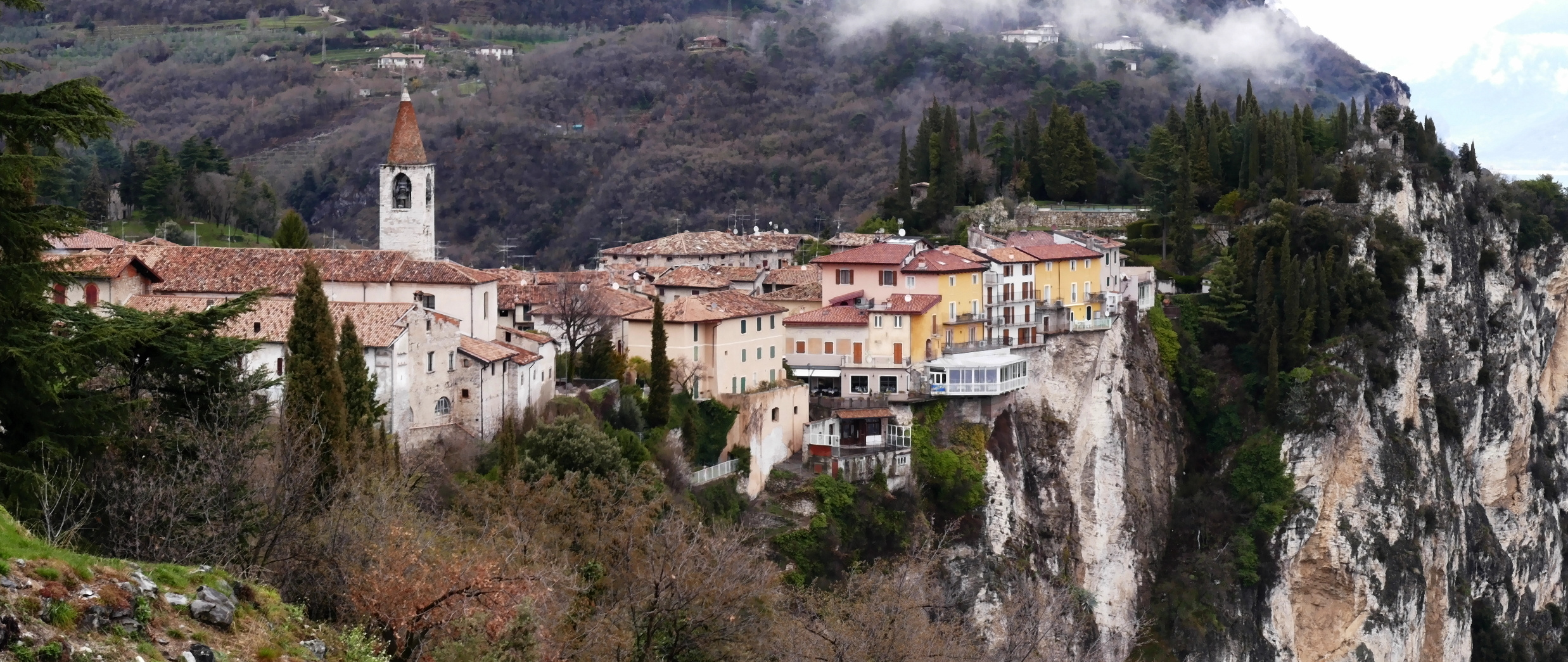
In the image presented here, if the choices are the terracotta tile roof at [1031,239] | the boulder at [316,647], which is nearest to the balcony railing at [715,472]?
the terracotta tile roof at [1031,239]

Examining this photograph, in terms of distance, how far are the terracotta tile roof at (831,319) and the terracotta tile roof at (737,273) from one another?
7851 mm

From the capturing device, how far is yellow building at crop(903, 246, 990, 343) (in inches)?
2415

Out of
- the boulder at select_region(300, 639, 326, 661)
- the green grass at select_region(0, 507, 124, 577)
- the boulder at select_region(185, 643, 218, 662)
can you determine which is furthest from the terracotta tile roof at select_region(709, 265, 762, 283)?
the boulder at select_region(185, 643, 218, 662)

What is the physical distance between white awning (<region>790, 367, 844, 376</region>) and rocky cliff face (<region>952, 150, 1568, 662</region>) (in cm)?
410

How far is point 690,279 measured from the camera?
210 feet

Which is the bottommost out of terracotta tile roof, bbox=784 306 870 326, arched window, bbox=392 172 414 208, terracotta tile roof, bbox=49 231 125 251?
terracotta tile roof, bbox=784 306 870 326

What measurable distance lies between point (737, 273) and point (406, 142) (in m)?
17.5

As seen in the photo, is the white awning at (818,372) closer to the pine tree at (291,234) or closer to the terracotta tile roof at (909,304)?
the terracotta tile roof at (909,304)

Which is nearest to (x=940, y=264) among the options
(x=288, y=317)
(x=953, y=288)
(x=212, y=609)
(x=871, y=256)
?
(x=953, y=288)

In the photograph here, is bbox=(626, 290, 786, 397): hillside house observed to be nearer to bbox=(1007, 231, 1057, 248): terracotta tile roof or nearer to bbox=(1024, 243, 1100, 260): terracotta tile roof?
bbox=(1024, 243, 1100, 260): terracotta tile roof

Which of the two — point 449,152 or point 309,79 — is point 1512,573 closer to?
point 449,152

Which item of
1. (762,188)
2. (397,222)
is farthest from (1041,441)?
(762,188)

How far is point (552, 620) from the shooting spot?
2811 centimetres

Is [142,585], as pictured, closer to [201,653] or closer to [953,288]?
[201,653]
